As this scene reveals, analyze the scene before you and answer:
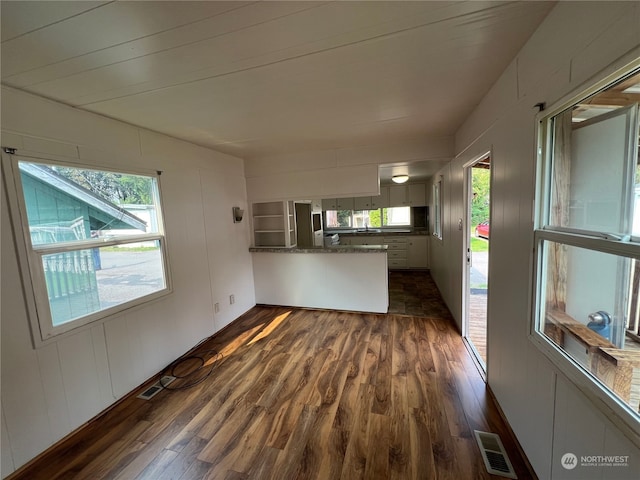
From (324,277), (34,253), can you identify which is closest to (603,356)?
(34,253)

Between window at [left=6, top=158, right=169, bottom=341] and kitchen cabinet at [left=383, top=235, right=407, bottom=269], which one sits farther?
kitchen cabinet at [left=383, top=235, right=407, bottom=269]

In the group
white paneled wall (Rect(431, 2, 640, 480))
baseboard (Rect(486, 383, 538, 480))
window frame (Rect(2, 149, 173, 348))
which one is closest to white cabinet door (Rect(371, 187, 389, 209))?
white paneled wall (Rect(431, 2, 640, 480))

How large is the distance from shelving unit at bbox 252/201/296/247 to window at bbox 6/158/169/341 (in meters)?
1.83

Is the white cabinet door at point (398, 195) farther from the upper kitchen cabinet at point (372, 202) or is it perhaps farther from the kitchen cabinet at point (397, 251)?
the kitchen cabinet at point (397, 251)

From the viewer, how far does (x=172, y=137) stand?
2789mm

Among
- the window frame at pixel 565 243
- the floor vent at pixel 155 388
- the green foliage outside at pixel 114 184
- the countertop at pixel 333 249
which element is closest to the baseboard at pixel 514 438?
the window frame at pixel 565 243

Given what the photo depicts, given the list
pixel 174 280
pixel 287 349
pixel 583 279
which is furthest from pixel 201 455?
pixel 583 279

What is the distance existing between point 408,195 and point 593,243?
5.70 meters

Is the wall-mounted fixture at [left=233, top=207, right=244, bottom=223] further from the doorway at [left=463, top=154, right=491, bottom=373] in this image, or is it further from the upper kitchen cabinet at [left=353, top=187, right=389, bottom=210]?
the upper kitchen cabinet at [left=353, top=187, right=389, bottom=210]

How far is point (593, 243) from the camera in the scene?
3.24 feet

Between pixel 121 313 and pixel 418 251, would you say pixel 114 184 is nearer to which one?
pixel 121 313

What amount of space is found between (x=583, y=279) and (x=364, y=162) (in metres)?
2.78

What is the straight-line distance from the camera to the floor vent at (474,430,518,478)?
1.48 metres

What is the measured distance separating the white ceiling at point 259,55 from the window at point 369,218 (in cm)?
467
